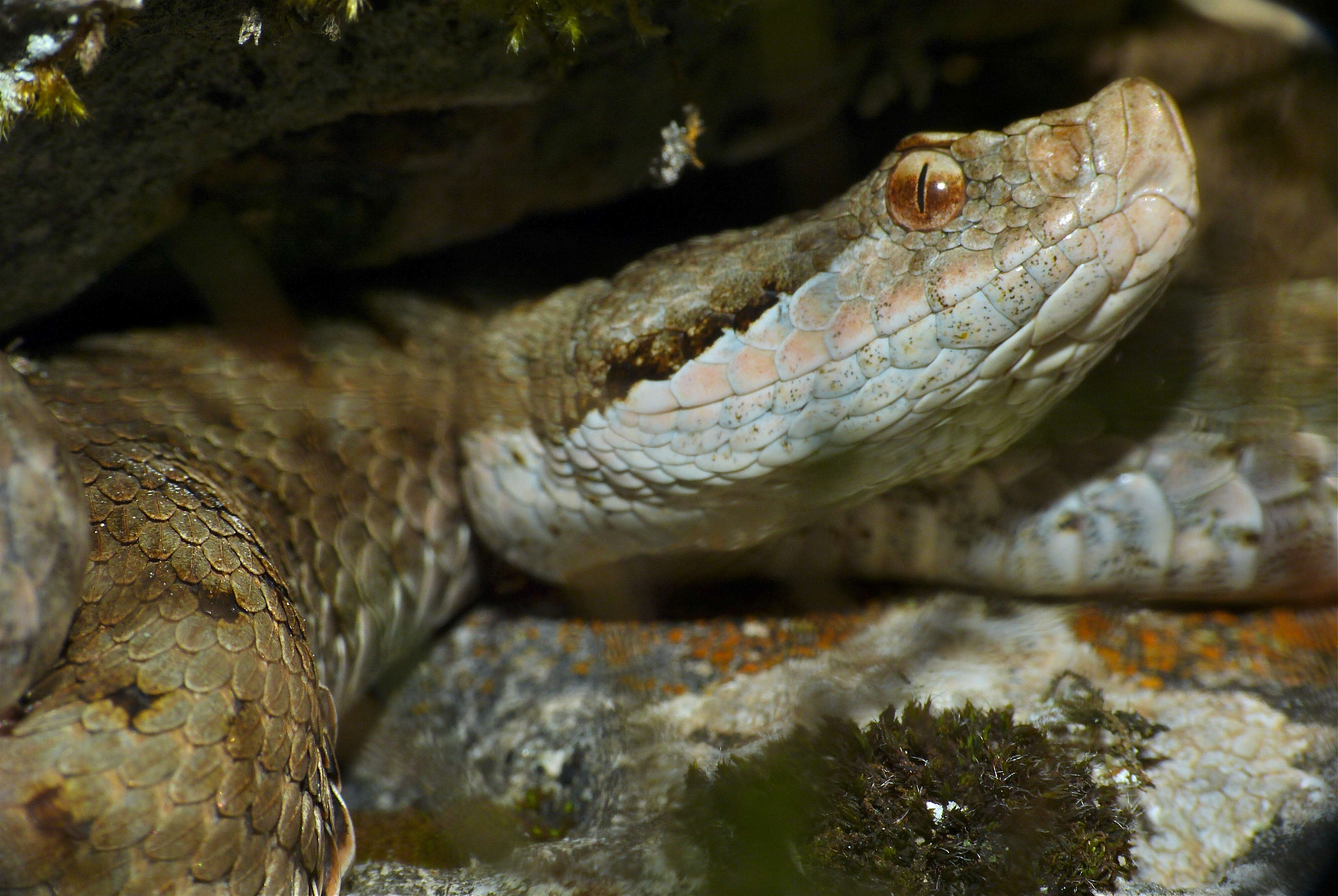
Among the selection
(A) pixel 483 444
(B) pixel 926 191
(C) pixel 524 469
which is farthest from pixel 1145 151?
(A) pixel 483 444

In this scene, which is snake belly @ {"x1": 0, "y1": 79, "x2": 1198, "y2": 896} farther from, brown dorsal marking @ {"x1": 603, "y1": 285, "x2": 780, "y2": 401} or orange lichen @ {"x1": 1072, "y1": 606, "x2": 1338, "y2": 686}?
orange lichen @ {"x1": 1072, "y1": 606, "x2": 1338, "y2": 686}

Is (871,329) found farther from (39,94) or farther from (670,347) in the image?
(39,94)

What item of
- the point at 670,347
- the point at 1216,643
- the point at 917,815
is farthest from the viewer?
the point at 1216,643

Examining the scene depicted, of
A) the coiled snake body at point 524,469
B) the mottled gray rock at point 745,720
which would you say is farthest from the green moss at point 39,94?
the mottled gray rock at point 745,720

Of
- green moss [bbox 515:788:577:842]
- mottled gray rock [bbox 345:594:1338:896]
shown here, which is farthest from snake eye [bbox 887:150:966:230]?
green moss [bbox 515:788:577:842]

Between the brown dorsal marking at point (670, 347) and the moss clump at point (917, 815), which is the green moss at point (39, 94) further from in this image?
the moss clump at point (917, 815)

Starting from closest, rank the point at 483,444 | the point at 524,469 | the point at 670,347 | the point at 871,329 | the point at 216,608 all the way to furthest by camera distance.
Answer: the point at 216,608 → the point at 871,329 → the point at 670,347 → the point at 524,469 → the point at 483,444

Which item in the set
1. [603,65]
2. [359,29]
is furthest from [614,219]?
[359,29]

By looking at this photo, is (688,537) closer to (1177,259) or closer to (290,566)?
(290,566)
